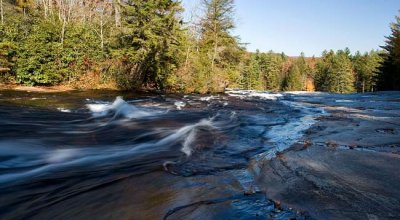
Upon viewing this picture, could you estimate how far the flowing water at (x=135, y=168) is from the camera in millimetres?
3584

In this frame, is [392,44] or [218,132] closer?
[218,132]

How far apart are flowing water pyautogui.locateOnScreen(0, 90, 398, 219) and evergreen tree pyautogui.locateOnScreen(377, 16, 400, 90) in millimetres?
45300

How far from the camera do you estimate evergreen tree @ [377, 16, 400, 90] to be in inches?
1829

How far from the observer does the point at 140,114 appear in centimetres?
1152

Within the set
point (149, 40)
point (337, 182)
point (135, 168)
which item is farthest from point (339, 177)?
point (149, 40)

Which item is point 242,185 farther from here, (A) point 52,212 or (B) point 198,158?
(A) point 52,212

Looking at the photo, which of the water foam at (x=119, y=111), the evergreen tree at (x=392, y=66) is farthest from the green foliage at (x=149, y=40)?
the evergreen tree at (x=392, y=66)

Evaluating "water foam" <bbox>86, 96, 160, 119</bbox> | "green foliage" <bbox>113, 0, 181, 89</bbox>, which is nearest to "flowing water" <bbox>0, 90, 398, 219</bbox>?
"water foam" <bbox>86, 96, 160, 119</bbox>

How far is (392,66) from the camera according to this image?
4847 centimetres

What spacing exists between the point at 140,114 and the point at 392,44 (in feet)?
175

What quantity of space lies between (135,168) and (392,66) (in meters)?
53.0

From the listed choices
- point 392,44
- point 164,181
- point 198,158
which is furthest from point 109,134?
point 392,44

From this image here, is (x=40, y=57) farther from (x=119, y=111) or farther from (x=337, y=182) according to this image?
(x=337, y=182)

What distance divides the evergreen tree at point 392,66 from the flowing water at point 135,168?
4530cm
